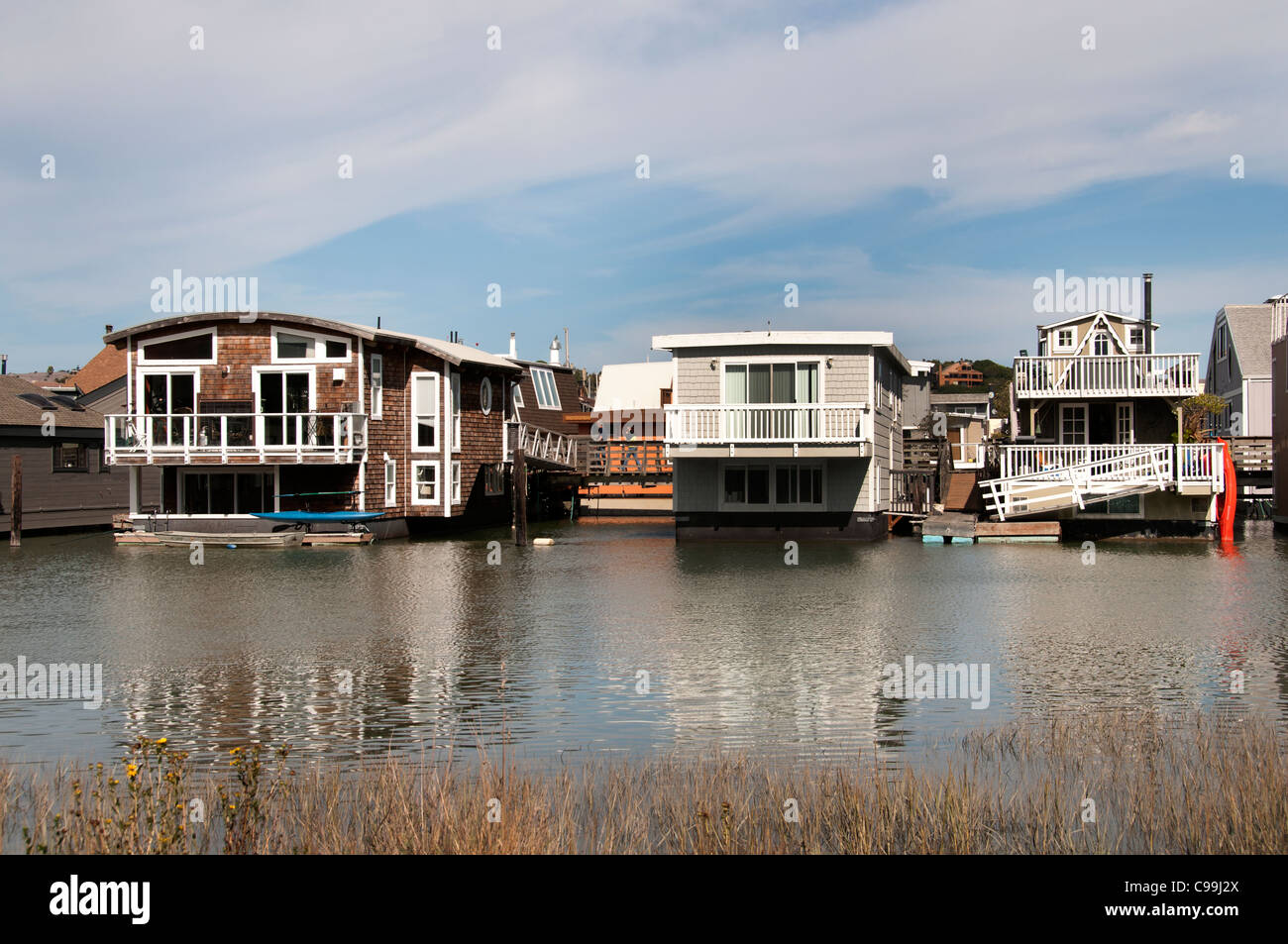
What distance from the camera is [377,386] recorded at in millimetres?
41469

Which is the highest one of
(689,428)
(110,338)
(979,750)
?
(110,338)

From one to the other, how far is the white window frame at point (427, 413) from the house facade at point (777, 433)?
34.4 ft

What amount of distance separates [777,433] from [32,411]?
27725mm

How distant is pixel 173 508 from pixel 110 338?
6.28 metres

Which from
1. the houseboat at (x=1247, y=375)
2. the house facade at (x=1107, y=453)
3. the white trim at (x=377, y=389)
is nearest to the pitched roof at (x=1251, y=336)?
the houseboat at (x=1247, y=375)

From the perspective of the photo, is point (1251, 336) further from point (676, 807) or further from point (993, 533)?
point (676, 807)

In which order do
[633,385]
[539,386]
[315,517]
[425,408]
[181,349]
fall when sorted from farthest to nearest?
[633,385]
[539,386]
[425,408]
[181,349]
[315,517]

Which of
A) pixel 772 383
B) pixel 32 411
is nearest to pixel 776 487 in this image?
pixel 772 383

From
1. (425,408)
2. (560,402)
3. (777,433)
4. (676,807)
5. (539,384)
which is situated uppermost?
(539,384)

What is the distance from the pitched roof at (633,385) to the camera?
64.2 metres

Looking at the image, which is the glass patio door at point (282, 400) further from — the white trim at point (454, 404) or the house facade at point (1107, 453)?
the house facade at point (1107, 453)

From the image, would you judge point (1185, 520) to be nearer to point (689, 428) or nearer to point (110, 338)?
point (689, 428)
